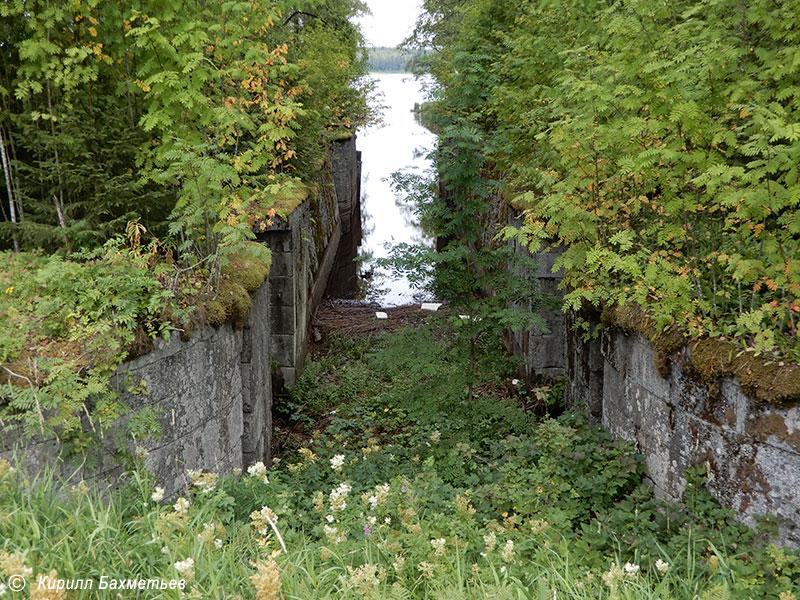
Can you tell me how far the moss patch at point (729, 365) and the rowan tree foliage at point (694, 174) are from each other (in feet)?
0.29

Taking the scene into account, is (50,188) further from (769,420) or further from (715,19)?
(769,420)

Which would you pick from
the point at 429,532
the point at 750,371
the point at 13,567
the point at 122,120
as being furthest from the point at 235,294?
the point at 750,371

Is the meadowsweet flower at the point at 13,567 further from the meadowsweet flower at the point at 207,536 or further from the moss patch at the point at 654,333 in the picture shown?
the moss patch at the point at 654,333

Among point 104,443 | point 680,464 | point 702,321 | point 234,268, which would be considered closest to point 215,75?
point 234,268

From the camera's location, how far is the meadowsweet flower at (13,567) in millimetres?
2193

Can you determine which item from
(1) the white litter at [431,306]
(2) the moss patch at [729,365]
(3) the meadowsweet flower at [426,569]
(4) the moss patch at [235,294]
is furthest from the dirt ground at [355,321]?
(3) the meadowsweet flower at [426,569]

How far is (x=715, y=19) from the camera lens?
14.1 ft

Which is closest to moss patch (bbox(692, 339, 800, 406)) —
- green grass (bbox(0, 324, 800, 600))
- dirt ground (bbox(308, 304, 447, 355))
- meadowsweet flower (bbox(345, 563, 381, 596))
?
green grass (bbox(0, 324, 800, 600))

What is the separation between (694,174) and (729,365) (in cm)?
140

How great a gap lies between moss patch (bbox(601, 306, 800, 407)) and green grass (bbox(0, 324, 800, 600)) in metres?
0.70

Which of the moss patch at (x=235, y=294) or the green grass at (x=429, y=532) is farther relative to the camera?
the moss patch at (x=235, y=294)

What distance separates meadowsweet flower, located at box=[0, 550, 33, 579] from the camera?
2.19 meters

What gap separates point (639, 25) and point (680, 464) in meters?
3.19

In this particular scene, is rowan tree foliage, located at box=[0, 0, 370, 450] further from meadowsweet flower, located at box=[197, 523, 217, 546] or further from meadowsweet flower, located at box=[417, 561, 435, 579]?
meadowsweet flower, located at box=[417, 561, 435, 579]
